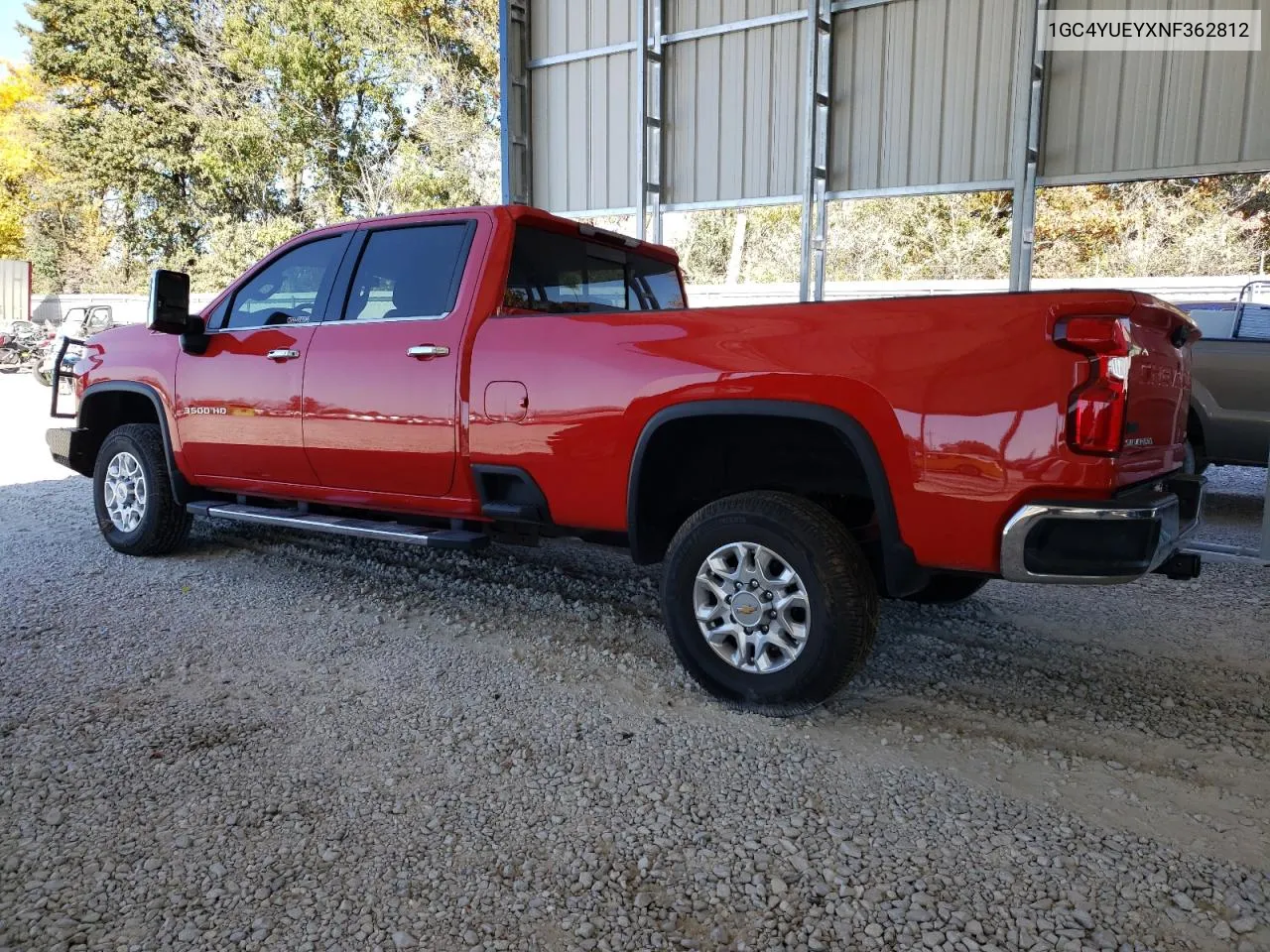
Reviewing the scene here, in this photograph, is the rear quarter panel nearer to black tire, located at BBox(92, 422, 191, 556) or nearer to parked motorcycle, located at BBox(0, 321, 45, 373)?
black tire, located at BBox(92, 422, 191, 556)

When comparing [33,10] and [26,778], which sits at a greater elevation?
[33,10]

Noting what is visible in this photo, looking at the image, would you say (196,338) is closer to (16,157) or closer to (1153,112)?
(1153,112)

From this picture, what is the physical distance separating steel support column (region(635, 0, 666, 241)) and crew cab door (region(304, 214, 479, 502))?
26.9 feet

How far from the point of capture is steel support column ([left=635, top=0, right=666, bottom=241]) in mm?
12023

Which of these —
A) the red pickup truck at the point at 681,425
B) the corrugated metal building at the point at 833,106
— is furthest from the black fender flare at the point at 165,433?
the corrugated metal building at the point at 833,106

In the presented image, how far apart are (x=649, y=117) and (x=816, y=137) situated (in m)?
2.42

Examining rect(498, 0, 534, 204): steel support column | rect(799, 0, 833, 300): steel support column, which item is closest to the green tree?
rect(498, 0, 534, 204): steel support column

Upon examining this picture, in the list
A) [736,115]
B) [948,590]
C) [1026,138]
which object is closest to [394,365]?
[948,590]

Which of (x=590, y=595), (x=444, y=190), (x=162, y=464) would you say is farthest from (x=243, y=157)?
(x=590, y=595)

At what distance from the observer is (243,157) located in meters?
→ 28.9

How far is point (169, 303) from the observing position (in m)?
4.77

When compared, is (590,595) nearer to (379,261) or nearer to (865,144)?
(379,261)

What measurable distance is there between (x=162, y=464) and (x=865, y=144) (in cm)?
879

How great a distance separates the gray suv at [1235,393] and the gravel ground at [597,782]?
9.57 feet
